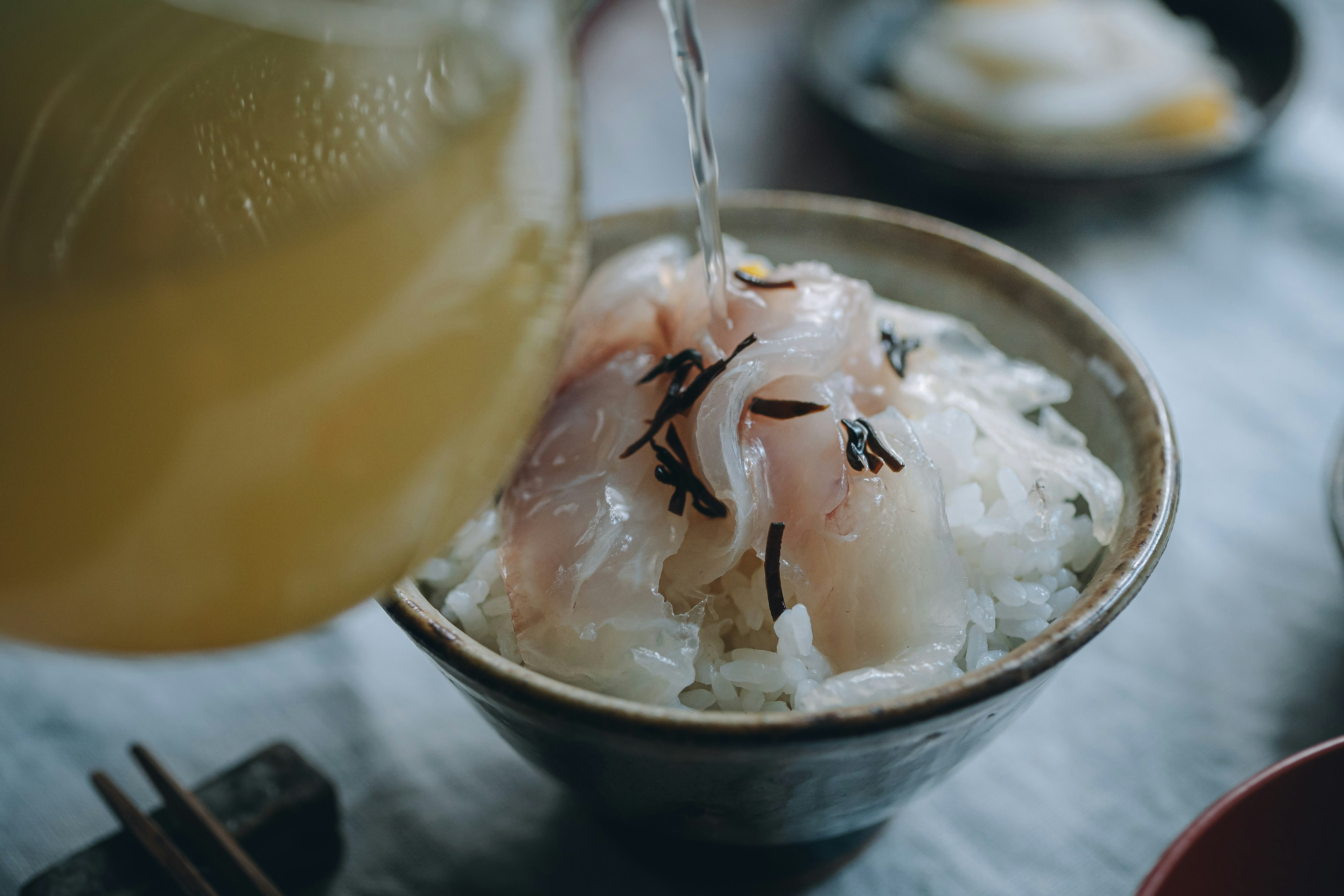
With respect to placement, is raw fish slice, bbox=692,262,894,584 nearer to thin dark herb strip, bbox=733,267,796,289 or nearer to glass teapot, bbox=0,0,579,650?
thin dark herb strip, bbox=733,267,796,289

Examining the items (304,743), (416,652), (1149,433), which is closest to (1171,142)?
(1149,433)

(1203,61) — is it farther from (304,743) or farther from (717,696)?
(304,743)

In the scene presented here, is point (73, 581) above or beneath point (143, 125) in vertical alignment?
beneath

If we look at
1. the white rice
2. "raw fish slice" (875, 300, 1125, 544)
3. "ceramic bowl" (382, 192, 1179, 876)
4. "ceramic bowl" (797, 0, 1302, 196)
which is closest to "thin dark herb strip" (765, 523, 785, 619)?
the white rice

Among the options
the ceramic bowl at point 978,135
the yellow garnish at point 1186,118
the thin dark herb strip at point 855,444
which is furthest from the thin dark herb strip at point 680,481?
the yellow garnish at point 1186,118

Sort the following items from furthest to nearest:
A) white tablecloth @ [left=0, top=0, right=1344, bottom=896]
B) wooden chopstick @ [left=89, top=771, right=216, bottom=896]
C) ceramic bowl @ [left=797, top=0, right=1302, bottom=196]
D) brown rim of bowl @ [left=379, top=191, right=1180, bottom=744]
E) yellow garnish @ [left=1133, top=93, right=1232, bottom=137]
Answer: yellow garnish @ [left=1133, top=93, right=1232, bottom=137], ceramic bowl @ [left=797, top=0, right=1302, bottom=196], white tablecloth @ [left=0, top=0, right=1344, bottom=896], wooden chopstick @ [left=89, top=771, right=216, bottom=896], brown rim of bowl @ [left=379, top=191, right=1180, bottom=744]

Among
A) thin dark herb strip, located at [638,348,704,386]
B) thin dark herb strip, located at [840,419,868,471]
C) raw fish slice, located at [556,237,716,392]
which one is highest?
raw fish slice, located at [556,237,716,392]

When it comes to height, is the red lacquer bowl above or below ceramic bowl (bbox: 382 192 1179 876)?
below
